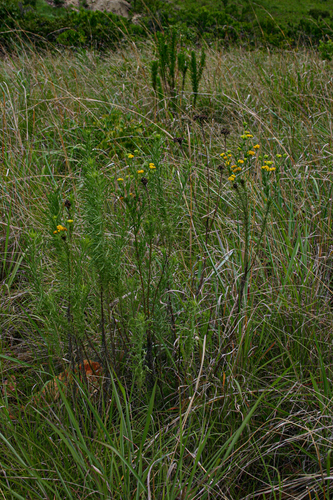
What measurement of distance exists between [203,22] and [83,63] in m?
5.06

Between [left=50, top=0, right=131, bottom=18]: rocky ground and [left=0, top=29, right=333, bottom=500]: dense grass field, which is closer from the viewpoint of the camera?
[left=0, top=29, right=333, bottom=500]: dense grass field

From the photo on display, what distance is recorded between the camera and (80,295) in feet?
4.43

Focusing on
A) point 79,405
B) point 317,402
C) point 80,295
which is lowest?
point 317,402

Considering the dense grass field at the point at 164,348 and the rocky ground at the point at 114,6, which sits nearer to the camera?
the dense grass field at the point at 164,348

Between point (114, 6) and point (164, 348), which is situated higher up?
point (114, 6)

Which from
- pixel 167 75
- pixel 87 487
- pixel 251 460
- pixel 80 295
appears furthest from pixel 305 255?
pixel 167 75

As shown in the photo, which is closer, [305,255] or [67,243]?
[67,243]

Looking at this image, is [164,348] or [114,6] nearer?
[164,348]

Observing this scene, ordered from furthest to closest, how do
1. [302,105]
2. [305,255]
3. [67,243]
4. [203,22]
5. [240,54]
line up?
[203,22] < [240,54] < [302,105] < [305,255] < [67,243]

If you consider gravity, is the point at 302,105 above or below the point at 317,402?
above

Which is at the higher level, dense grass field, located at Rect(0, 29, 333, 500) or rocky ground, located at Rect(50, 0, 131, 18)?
rocky ground, located at Rect(50, 0, 131, 18)

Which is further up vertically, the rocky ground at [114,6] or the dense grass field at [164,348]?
the rocky ground at [114,6]

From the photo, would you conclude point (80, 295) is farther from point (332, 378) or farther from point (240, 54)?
point (240, 54)

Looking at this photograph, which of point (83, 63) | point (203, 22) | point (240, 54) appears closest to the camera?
point (83, 63)
